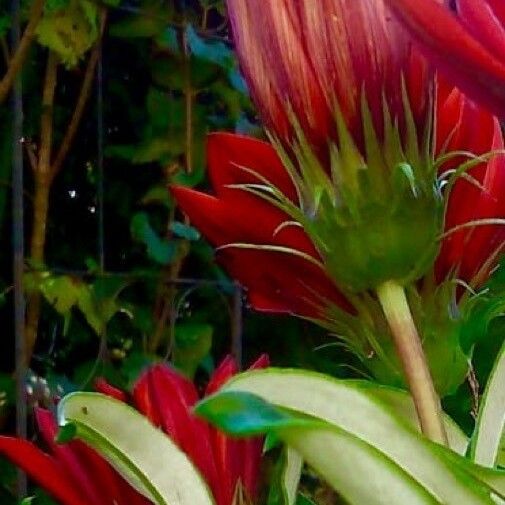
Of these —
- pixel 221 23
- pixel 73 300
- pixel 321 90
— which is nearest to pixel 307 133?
pixel 321 90

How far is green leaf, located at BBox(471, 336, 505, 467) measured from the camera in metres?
0.25

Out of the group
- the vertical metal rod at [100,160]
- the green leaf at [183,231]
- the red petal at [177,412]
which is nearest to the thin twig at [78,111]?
the vertical metal rod at [100,160]

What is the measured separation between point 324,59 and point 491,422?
9cm

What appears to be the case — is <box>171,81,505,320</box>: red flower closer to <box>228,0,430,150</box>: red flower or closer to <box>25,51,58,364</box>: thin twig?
<box>228,0,430,150</box>: red flower

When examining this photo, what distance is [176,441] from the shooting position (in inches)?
11.4

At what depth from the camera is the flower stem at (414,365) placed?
0.24 m

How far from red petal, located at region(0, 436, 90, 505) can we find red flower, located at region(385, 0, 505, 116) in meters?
0.15

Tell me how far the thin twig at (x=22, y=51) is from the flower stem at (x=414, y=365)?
2.31 ft

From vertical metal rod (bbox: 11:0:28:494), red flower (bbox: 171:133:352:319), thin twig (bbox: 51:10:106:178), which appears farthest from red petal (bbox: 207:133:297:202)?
thin twig (bbox: 51:10:106:178)

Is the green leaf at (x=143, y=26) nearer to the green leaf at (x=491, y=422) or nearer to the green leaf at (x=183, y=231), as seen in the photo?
the green leaf at (x=183, y=231)

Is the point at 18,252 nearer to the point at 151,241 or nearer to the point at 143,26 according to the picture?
the point at 151,241

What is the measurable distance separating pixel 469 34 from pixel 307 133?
0.05 meters

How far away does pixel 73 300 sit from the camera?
929mm

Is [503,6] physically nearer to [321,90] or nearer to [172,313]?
[321,90]
